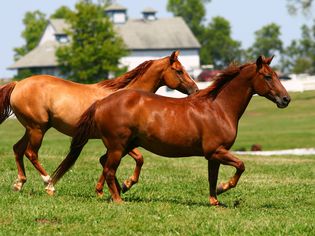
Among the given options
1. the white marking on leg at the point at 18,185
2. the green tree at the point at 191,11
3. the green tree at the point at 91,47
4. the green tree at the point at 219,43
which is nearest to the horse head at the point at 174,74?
the white marking on leg at the point at 18,185

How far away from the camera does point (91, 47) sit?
89688mm

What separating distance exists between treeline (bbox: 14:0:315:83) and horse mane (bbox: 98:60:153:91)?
A: 23721 mm

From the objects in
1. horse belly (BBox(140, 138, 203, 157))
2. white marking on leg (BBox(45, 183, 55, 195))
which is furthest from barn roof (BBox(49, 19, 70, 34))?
horse belly (BBox(140, 138, 203, 157))

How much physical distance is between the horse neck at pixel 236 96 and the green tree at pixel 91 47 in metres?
75.0

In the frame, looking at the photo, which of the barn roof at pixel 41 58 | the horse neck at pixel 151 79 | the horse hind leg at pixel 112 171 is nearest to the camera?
the horse hind leg at pixel 112 171

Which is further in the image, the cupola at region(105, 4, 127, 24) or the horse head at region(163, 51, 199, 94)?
the cupola at region(105, 4, 127, 24)

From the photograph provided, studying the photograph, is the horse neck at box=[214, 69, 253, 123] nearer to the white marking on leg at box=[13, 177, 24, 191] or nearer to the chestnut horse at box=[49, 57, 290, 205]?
the chestnut horse at box=[49, 57, 290, 205]

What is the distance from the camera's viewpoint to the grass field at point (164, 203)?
11484 millimetres

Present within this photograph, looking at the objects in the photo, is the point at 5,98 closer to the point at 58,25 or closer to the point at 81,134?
the point at 81,134

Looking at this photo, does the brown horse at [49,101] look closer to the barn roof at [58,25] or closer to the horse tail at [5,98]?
the horse tail at [5,98]

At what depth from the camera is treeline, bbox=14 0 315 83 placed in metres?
90.1

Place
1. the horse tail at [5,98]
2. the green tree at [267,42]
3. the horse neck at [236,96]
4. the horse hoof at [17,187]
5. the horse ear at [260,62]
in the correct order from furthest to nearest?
the green tree at [267,42] < the horse tail at [5,98] < the horse hoof at [17,187] < the horse neck at [236,96] < the horse ear at [260,62]

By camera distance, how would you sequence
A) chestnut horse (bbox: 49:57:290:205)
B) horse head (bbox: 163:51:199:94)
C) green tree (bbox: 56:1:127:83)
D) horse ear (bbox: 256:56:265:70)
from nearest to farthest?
chestnut horse (bbox: 49:57:290:205)
horse ear (bbox: 256:56:265:70)
horse head (bbox: 163:51:199:94)
green tree (bbox: 56:1:127:83)

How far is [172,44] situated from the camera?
124375mm
